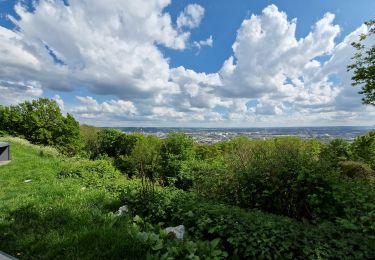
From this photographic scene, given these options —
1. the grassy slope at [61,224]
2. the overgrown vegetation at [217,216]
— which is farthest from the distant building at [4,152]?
the grassy slope at [61,224]

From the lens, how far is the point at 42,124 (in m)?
39.5

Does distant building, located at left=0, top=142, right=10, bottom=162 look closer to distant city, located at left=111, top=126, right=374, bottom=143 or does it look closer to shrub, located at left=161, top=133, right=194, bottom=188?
distant city, located at left=111, top=126, right=374, bottom=143

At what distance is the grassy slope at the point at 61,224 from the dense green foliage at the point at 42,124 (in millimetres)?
32783

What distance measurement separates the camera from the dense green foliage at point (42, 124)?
126ft

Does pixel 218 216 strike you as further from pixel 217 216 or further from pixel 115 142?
pixel 115 142

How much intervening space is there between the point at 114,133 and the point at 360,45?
129 feet

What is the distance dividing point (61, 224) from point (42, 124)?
39.1 meters

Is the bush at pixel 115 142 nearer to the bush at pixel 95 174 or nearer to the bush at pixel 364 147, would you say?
the bush at pixel 364 147

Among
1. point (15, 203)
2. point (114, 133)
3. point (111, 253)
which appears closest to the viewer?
point (111, 253)

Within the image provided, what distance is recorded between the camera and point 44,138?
39656 mm

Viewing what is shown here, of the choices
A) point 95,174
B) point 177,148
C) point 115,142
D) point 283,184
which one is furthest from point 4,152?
point 115,142

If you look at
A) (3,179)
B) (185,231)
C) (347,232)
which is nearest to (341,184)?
(347,232)

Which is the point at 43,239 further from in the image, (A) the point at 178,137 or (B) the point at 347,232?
(A) the point at 178,137

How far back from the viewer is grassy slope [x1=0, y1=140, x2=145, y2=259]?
13.1 ft
